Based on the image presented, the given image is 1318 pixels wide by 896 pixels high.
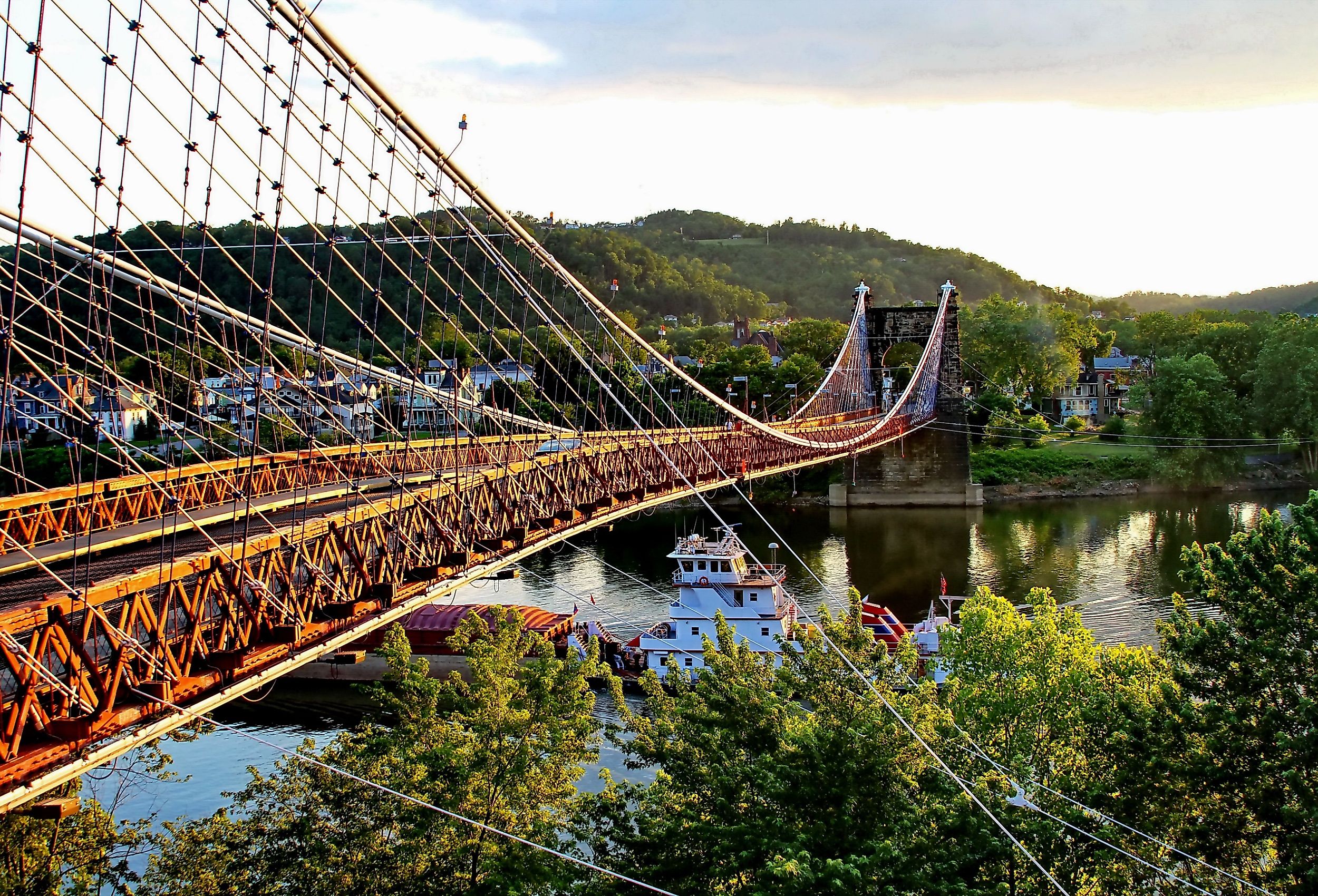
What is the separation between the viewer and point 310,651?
1186cm

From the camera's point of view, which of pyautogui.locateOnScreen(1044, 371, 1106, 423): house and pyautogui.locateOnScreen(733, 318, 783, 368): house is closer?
pyautogui.locateOnScreen(1044, 371, 1106, 423): house

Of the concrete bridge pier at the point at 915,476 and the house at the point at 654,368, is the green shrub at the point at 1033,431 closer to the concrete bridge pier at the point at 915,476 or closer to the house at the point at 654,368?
the concrete bridge pier at the point at 915,476

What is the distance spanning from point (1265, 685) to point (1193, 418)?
195 feet

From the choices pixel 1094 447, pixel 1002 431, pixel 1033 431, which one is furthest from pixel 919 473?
pixel 1033 431

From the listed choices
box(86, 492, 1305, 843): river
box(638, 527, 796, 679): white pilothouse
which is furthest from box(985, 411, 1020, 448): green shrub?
box(638, 527, 796, 679): white pilothouse

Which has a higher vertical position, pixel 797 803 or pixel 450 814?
pixel 450 814

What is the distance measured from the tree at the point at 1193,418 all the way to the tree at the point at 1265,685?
179ft

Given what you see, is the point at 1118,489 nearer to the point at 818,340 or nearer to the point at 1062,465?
the point at 1062,465

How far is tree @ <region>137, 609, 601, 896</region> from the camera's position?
46.6 feet

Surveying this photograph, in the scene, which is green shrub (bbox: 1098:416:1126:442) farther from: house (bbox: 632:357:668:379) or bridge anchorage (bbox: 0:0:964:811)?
bridge anchorage (bbox: 0:0:964:811)

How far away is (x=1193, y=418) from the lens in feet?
226

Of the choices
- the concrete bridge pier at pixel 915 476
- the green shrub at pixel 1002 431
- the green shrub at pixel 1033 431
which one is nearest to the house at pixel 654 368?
the concrete bridge pier at pixel 915 476

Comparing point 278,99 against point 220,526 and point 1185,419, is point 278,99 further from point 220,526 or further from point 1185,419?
point 1185,419

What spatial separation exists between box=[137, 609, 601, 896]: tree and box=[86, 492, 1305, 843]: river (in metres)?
5.25
